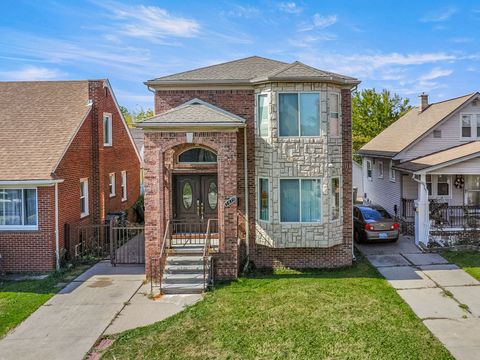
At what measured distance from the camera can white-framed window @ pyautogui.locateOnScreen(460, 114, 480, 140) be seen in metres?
19.6

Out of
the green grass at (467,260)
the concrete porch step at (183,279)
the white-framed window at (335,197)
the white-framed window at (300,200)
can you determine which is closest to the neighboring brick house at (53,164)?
the concrete porch step at (183,279)

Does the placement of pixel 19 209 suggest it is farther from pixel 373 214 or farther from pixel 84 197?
pixel 373 214

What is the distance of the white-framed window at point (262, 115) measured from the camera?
13359 millimetres

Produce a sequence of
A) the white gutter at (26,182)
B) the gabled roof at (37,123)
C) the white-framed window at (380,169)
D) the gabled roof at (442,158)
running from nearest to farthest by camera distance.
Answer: the white gutter at (26,182) → the gabled roof at (37,123) → the gabled roof at (442,158) → the white-framed window at (380,169)

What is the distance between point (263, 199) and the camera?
13539mm

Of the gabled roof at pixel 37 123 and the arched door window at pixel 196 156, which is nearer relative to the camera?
the gabled roof at pixel 37 123

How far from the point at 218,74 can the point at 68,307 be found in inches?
345

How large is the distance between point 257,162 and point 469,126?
40.7ft

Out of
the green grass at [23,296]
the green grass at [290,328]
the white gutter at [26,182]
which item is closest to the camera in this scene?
the green grass at [290,328]

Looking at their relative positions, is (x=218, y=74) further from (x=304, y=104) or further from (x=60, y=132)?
(x=60, y=132)

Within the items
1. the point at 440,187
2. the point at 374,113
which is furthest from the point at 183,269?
the point at 374,113

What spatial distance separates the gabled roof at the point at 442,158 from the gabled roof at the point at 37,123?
45.7ft

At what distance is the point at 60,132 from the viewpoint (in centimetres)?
1526

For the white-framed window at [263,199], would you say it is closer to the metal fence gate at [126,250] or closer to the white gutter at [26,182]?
the metal fence gate at [126,250]
